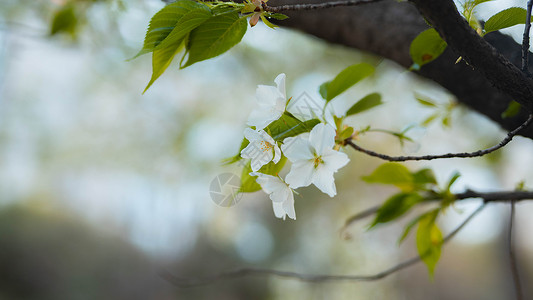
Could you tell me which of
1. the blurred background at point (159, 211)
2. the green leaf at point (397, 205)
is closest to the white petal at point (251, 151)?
the green leaf at point (397, 205)

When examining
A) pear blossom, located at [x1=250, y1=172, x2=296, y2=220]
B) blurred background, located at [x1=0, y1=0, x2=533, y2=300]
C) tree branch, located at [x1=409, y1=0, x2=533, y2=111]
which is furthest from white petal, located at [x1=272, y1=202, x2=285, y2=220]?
blurred background, located at [x1=0, y1=0, x2=533, y2=300]

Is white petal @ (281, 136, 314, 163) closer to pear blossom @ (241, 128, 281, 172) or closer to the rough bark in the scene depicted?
pear blossom @ (241, 128, 281, 172)

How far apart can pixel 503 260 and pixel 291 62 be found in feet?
7.19

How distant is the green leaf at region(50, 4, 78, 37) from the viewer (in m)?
0.58

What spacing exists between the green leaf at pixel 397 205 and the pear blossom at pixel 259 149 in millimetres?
198

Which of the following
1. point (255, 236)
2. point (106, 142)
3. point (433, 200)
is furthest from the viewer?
point (255, 236)

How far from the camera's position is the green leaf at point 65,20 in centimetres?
58

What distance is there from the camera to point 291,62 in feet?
5.65

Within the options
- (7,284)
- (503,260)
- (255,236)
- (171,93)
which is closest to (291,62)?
(171,93)

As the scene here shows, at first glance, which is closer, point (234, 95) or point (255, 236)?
point (234, 95)

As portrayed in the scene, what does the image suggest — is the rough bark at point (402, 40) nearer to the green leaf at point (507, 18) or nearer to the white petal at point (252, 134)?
the green leaf at point (507, 18)

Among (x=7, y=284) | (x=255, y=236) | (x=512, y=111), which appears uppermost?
(x=512, y=111)

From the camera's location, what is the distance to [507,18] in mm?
203

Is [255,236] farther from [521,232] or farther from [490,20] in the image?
[490,20]
